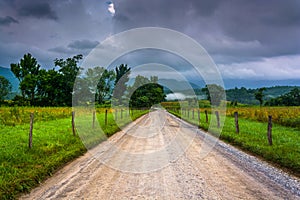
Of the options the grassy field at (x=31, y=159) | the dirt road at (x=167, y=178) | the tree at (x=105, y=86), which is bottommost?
the dirt road at (x=167, y=178)

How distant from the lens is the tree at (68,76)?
68100mm

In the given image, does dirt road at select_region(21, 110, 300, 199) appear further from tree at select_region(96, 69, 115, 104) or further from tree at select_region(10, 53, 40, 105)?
tree at select_region(10, 53, 40, 105)

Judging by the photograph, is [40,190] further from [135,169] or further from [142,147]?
[142,147]

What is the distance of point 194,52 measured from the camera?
14.2 metres

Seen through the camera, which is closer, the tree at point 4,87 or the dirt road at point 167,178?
the dirt road at point 167,178

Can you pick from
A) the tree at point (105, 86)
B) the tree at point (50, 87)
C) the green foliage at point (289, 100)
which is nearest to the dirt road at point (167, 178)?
the tree at point (105, 86)

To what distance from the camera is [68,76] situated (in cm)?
7056

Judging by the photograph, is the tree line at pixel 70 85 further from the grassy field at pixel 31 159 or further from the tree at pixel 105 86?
the grassy field at pixel 31 159

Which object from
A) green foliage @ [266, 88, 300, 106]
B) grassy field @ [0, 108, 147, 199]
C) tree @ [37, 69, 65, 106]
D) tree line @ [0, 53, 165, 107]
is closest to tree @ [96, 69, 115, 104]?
tree line @ [0, 53, 165, 107]

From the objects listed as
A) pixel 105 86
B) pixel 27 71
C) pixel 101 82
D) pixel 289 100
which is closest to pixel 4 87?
pixel 27 71

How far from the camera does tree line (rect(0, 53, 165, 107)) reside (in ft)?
196

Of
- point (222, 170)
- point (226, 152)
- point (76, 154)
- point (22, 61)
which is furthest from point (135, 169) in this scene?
Result: point (22, 61)

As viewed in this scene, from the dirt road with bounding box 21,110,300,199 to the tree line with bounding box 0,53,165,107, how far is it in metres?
45.4

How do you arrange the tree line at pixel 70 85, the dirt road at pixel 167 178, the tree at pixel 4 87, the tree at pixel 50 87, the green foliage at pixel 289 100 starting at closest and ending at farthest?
the dirt road at pixel 167 178 → the tree line at pixel 70 85 → the tree at pixel 50 87 → the green foliage at pixel 289 100 → the tree at pixel 4 87
